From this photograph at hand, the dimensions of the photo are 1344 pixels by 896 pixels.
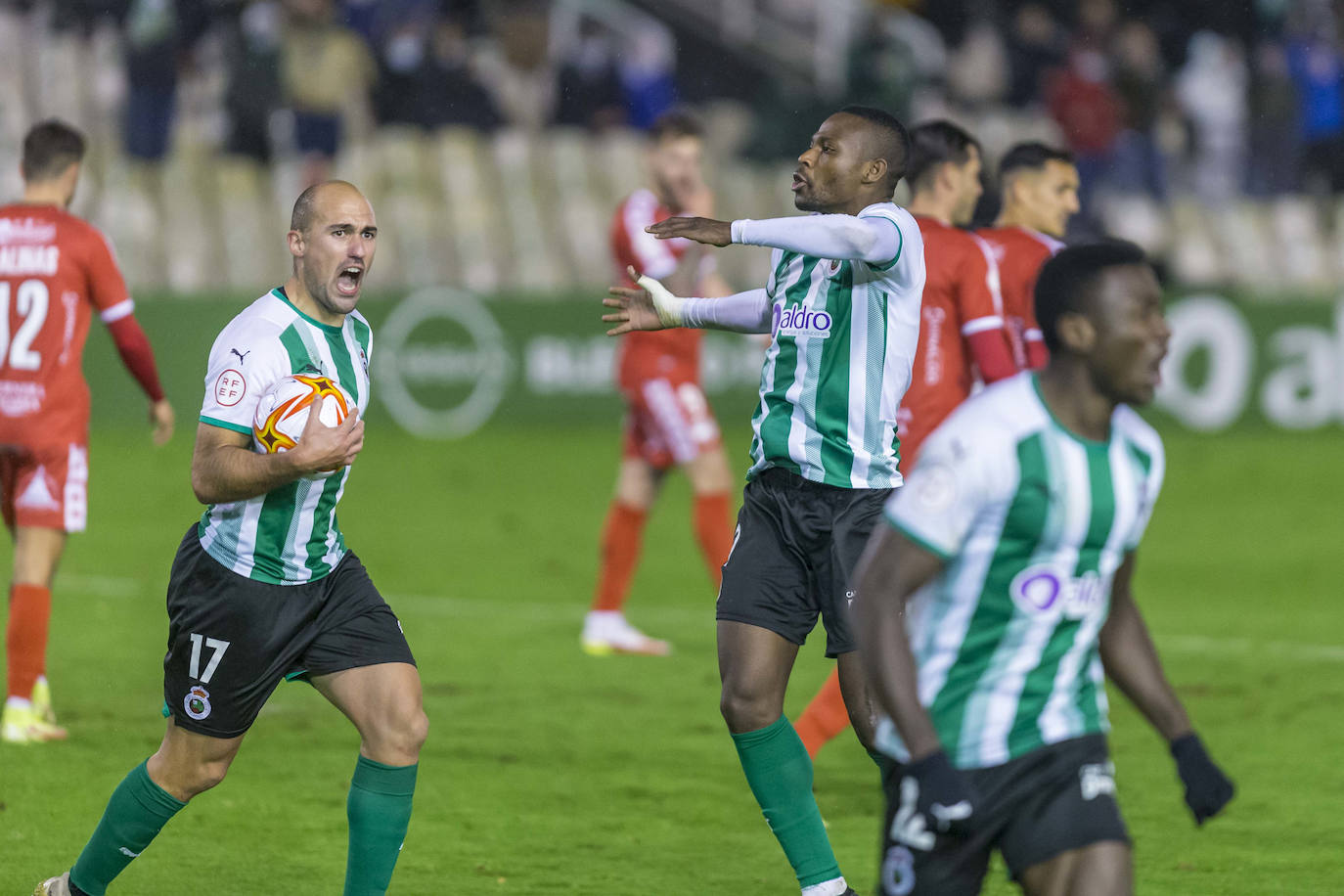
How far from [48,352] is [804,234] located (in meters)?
3.94

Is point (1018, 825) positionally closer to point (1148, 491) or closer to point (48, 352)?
point (1148, 491)

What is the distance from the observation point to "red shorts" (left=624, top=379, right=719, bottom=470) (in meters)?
9.72

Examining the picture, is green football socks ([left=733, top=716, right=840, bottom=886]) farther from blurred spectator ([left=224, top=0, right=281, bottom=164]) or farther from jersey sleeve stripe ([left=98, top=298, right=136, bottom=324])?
blurred spectator ([left=224, top=0, right=281, bottom=164])

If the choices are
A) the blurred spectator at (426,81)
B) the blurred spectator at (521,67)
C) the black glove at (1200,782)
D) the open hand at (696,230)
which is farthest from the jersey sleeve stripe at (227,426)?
the blurred spectator at (521,67)

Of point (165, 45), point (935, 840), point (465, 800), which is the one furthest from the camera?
point (165, 45)

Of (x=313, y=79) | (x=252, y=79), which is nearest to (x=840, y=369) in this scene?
(x=313, y=79)

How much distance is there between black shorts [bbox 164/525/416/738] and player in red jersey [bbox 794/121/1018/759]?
264cm

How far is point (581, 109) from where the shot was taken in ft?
68.5

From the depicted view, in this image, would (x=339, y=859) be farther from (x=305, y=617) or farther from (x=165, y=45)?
(x=165, y=45)

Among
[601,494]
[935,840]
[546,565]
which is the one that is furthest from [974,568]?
[601,494]

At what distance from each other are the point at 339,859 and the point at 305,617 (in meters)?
1.30

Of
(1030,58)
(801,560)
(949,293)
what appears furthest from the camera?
(1030,58)

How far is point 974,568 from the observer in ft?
12.4

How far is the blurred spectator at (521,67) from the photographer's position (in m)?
20.7
